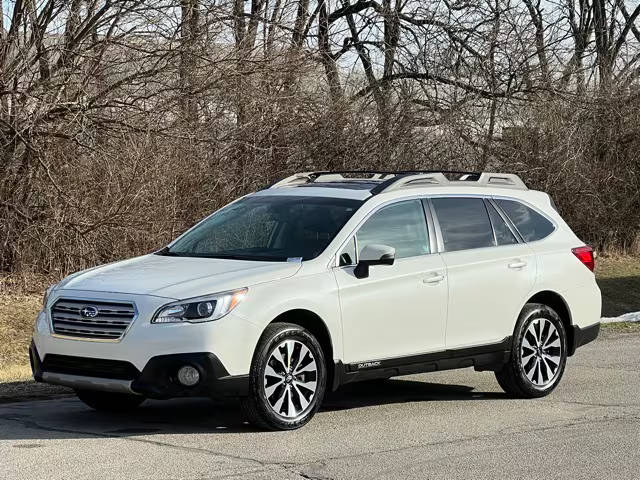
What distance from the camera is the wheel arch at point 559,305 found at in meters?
10.6

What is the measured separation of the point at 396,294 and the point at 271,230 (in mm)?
1101

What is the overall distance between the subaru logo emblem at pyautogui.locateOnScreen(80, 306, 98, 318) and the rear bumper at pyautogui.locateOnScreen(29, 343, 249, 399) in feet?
0.95

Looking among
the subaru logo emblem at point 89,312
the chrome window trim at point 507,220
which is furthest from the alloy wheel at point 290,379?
the chrome window trim at point 507,220

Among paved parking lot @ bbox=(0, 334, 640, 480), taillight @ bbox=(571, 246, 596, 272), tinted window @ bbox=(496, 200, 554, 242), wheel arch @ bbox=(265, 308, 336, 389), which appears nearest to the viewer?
paved parking lot @ bbox=(0, 334, 640, 480)

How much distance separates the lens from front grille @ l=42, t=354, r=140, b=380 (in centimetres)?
829

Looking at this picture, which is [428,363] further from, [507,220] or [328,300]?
[507,220]

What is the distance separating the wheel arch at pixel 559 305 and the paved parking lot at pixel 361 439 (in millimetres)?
510

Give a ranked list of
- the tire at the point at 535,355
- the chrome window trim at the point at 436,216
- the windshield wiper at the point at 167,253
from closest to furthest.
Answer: the chrome window trim at the point at 436,216
the windshield wiper at the point at 167,253
the tire at the point at 535,355

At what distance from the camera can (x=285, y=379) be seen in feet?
28.3

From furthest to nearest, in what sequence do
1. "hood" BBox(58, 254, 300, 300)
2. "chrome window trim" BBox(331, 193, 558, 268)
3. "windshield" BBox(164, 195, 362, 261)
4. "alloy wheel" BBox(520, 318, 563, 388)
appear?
1. "alloy wheel" BBox(520, 318, 563, 388)
2. "chrome window trim" BBox(331, 193, 558, 268)
3. "windshield" BBox(164, 195, 362, 261)
4. "hood" BBox(58, 254, 300, 300)

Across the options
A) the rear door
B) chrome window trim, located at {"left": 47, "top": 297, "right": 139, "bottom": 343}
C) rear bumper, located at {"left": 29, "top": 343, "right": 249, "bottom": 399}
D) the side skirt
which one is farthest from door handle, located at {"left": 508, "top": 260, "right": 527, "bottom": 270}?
chrome window trim, located at {"left": 47, "top": 297, "right": 139, "bottom": 343}

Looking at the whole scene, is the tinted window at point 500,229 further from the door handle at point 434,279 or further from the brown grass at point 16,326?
the brown grass at point 16,326

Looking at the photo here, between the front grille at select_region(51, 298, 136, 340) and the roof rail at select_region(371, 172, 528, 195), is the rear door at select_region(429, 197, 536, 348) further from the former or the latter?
the front grille at select_region(51, 298, 136, 340)

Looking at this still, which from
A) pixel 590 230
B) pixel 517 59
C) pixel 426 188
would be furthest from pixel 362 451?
pixel 590 230
